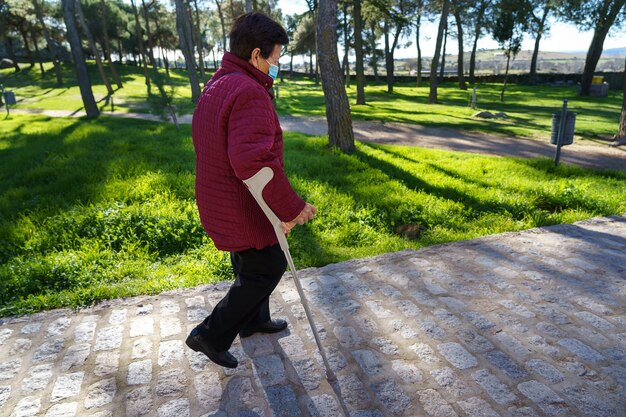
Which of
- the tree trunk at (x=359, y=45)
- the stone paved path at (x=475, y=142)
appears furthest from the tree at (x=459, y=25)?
the stone paved path at (x=475, y=142)

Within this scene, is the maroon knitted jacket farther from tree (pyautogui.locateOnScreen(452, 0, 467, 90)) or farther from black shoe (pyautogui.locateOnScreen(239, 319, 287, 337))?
tree (pyautogui.locateOnScreen(452, 0, 467, 90))

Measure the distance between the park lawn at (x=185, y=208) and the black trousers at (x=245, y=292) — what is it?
140 cm

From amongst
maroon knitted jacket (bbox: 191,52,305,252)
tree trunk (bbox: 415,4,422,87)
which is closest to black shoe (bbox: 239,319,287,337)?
maroon knitted jacket (bbox: 191,52,305,252)

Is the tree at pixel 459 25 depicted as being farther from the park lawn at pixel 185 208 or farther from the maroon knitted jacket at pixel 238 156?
the maroon knitted jacket at pixel 238 156

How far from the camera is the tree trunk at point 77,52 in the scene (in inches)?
583

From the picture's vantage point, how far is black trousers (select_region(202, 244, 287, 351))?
2598 mm

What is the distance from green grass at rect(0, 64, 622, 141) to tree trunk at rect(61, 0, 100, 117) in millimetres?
2356

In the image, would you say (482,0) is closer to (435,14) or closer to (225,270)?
(435,14)

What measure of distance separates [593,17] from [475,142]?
1749cm

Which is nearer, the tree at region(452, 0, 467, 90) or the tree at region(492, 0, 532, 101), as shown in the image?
the tree at region(492, 0, 532, 101)

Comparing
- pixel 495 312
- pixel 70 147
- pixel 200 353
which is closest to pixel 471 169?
pixel 495 312

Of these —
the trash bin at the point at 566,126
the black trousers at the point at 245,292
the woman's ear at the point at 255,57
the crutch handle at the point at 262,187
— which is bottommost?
the black trousers at the point at 245,292

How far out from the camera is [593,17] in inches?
904

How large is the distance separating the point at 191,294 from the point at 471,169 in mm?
5875
